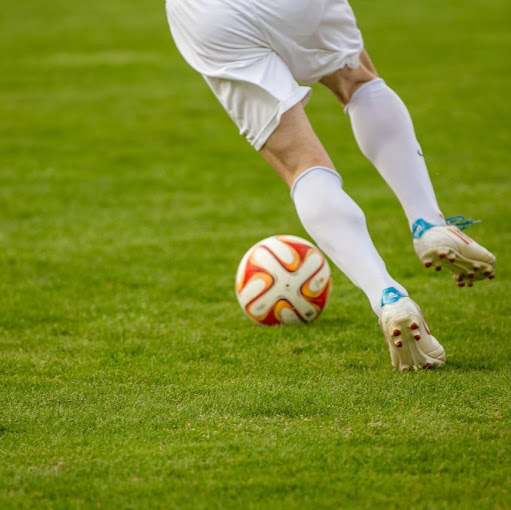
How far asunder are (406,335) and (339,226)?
515mm

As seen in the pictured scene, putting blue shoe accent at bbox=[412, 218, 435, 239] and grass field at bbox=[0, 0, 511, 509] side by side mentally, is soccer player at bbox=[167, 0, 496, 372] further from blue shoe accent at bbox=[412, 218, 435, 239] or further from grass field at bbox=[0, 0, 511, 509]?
grass field at bbox=[0, 0, 511, 509]

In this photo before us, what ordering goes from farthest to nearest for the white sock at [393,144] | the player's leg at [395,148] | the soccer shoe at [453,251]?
the white sock at [393,144] < the player's leg at [395,148] < the soccer shoe at [453,251]

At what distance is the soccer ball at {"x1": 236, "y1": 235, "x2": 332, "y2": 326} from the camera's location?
474cm

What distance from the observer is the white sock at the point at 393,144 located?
13.7 ft

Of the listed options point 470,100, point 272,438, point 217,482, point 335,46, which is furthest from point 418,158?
point 470,100

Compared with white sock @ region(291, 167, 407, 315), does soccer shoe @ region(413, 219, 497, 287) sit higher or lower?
lower

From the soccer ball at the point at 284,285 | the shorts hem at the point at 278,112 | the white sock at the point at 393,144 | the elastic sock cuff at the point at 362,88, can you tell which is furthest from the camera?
the soccer ball at the point at 284,285

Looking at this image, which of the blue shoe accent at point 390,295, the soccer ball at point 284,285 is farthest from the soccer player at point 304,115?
the soccer ball at point 284,285

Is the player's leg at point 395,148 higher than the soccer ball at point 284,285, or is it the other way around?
the player's leg at point 395,148

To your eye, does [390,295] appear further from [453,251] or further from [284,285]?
[284,285]

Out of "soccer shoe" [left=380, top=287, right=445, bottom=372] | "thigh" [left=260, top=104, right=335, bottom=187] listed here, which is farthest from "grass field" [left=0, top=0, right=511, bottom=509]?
"thigh" [left=260, top=104, right=335, bottom=187]

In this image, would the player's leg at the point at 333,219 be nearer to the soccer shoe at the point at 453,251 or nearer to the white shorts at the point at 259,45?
the white shorts at the point at 259,45

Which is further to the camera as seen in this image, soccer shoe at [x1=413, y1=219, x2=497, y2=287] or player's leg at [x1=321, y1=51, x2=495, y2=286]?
player's leg at [x1=321, y1=51, x2=495, y2=286]

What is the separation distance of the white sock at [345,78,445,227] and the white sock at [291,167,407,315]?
1.50ft
